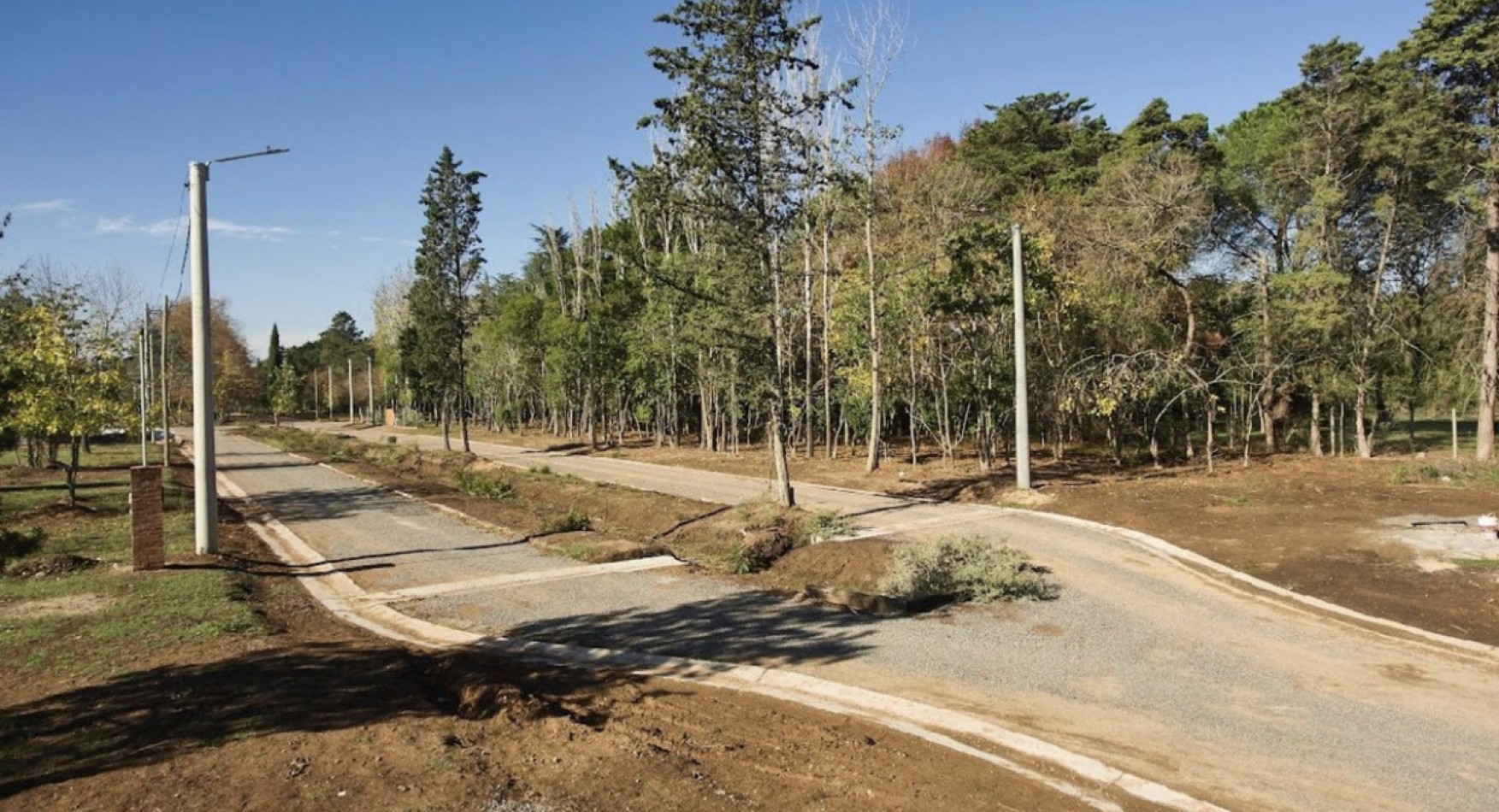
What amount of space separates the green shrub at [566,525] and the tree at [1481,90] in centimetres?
2243

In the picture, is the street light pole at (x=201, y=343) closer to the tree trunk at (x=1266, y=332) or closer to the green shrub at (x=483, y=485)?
the green shrub at (x=483, y=485)

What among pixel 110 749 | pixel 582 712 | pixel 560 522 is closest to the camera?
pixel 110 749

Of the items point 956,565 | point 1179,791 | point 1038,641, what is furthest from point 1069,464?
point 1179,791

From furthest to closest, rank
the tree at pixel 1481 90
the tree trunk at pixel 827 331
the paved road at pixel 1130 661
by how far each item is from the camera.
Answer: the tree trunk at pixel 827 331 < the tree at pixel 1481 90 < the paved road at pixel 1130 661

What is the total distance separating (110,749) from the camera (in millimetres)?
5395

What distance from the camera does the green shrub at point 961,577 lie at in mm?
10477

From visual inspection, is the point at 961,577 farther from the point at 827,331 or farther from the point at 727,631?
the point at 827,331

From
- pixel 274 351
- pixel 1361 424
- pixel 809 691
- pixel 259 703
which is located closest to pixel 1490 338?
pixel 1361 424

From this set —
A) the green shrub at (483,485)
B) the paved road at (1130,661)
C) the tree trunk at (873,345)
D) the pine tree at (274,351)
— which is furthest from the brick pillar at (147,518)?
the pine tree at (274,351)

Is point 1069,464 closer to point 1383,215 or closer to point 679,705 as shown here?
point 1383,215

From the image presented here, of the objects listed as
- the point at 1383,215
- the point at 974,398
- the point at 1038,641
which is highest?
the point at 1383,215

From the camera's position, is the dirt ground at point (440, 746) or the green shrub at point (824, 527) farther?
the green shrub at point (824, 527)

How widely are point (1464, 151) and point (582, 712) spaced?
25903mm

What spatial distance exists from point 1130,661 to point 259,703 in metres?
7.60
